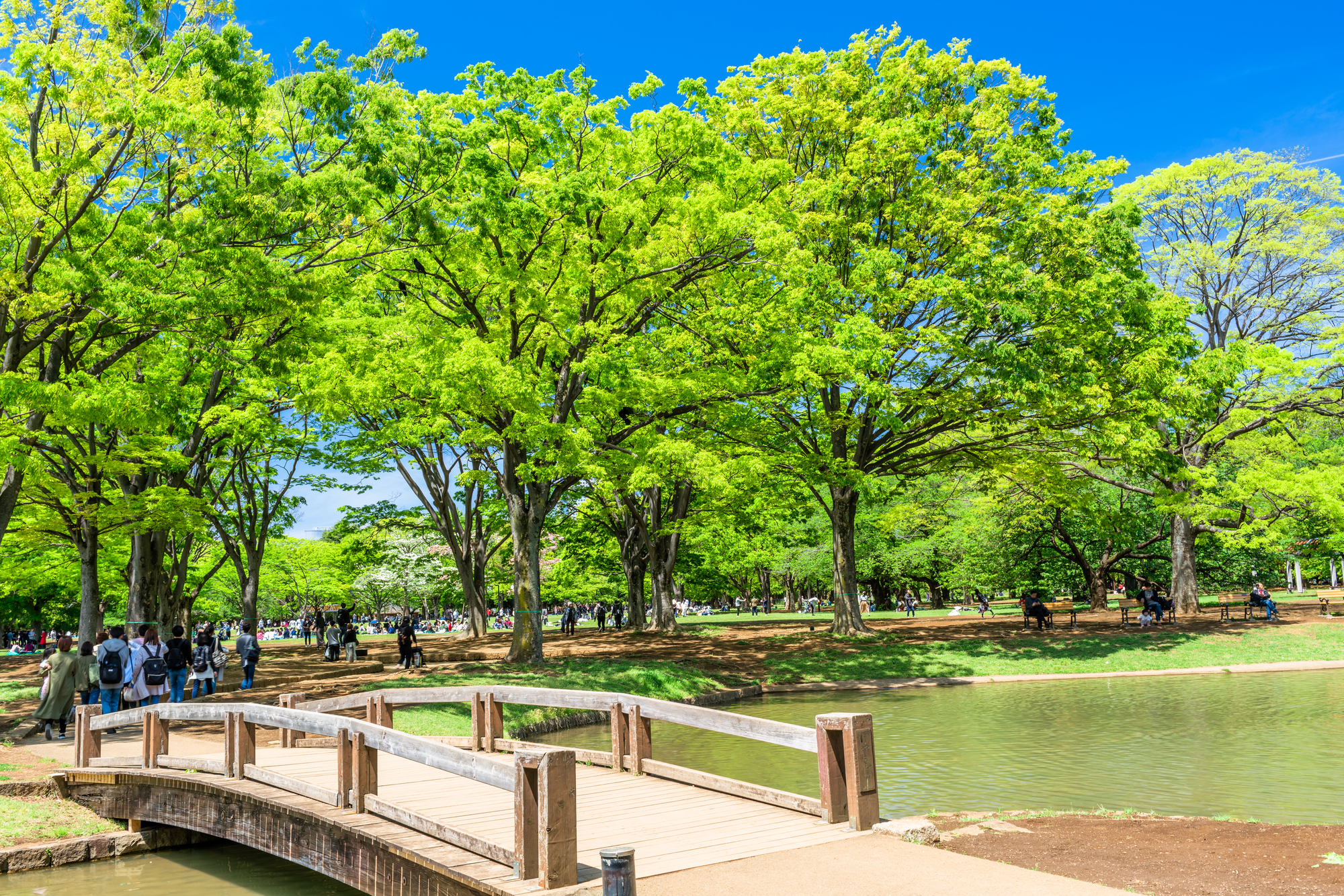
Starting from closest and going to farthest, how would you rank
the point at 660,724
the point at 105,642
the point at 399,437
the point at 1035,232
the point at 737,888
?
the point at 737,888
the point at 105,642
the point at 660,724
the point at 399,437
the point at 1035,232

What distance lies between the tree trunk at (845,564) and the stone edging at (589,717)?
6778mm

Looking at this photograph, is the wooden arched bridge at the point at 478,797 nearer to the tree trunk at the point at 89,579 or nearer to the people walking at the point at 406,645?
the people walking at the point at 406,645

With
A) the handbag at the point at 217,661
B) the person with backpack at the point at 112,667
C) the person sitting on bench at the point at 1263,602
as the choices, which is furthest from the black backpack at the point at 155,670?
the person sitting on bench at the point at 1263,602

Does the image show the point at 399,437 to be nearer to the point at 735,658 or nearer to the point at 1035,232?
the point at 735,658

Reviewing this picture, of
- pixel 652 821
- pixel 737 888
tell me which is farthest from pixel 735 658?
pixel 737 888

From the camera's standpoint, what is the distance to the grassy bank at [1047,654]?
958 inches

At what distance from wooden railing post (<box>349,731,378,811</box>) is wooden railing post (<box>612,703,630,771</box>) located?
2675 millimetres

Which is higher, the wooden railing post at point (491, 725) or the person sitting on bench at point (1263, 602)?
the wooden railing post at point (491, 725)

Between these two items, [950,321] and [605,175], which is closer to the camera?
[605,175]

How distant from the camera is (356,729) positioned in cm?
791

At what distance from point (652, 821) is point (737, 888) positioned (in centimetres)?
191

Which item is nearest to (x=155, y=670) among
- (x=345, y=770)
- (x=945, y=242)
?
(x=345, y=770)

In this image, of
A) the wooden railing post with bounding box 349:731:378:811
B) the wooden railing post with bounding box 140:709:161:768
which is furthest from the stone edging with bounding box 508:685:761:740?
the wooden railing post with bounding box 349:731:378:811

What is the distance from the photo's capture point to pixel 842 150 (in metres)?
26.3
